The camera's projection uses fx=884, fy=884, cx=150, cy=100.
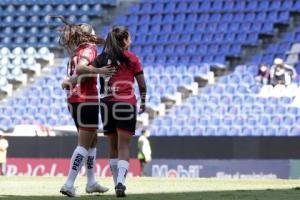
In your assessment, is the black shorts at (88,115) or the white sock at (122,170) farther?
the black shorts at (88,115)

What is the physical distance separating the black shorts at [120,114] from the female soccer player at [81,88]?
0.41ft

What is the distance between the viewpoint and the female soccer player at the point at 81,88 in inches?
433

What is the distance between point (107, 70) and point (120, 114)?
1.88ft

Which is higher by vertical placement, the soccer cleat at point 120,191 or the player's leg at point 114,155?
the player's leg at point 114,155

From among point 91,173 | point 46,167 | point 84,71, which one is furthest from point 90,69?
point 46,167

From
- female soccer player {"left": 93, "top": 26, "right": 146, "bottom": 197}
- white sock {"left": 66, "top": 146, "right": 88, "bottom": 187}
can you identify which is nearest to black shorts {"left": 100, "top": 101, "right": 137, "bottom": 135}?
female soccer player {"left": 93, "top": 26, "right": 146, "bottom": 197}

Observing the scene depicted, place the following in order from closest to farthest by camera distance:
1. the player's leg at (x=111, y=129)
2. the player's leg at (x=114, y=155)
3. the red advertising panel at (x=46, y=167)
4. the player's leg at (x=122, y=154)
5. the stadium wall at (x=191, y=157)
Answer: the player's leg at (x=122, y=154) → the player's leg at (x=111, y=129) → the player's leg at (x=114, y=155) → the stadium wall at (x=191, y=157) → the red advertising panel at (x=46, y=167)

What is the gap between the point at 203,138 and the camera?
85.1ft

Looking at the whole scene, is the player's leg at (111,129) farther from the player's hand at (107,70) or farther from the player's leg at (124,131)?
the player's hand at (107,70)

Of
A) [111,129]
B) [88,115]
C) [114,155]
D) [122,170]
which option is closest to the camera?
[122,170]

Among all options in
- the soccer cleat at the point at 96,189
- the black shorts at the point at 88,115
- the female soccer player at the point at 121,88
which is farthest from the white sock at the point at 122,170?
the soccer cleat at the point at 96,189

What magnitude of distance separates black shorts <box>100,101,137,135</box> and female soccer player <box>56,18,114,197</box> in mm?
125

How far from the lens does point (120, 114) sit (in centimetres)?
1098

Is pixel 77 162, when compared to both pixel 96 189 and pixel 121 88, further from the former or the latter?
pixel 121 88
